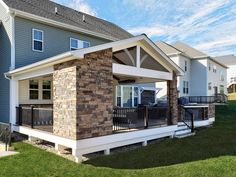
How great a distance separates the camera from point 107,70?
10250 mm

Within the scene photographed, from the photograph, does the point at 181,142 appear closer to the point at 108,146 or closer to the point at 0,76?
the point at 108,146

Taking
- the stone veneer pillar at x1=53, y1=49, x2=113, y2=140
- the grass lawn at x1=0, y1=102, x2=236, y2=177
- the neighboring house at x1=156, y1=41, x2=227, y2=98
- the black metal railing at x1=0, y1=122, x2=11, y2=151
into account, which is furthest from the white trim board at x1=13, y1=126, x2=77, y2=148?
the neighboring house at x1=156, y1=41, x2=227, y2=98

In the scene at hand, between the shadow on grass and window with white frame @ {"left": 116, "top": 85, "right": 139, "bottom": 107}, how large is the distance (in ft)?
33.2

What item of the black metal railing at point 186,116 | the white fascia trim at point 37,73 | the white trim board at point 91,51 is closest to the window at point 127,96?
the black metal railing at point 186,116

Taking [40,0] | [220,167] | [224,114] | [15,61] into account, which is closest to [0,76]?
[15,61]

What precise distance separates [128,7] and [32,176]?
67.6 feet

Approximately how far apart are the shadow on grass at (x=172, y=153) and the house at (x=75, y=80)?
639mm

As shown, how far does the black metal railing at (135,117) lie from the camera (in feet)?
40.1

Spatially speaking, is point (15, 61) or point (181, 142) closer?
point (181, 142)

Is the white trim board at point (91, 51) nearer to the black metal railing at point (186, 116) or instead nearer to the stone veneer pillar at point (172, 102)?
the stone veneer pillar at point (172, 102)

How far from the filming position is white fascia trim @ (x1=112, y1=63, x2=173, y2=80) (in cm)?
1073

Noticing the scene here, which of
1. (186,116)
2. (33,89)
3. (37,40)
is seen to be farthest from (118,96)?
(37,40)

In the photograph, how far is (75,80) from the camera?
9172 mm

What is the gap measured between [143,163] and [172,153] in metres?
1.81
